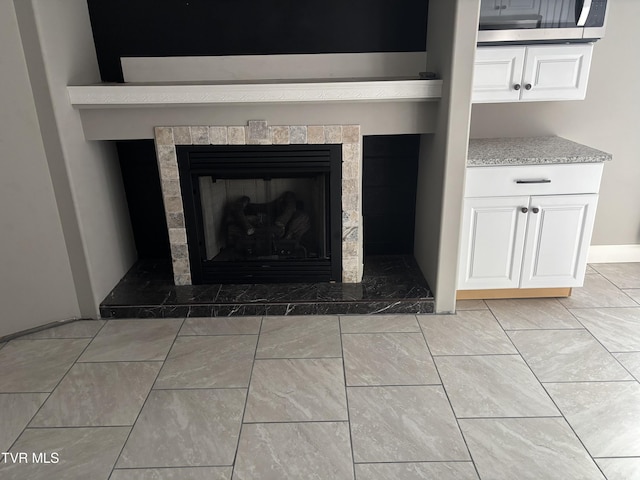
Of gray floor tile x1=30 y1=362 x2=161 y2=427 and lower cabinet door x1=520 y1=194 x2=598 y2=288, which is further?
lower cabinet door x1=520 y1=194 x2=598 y2=288

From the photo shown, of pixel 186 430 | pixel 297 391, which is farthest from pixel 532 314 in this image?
pixel 186 430

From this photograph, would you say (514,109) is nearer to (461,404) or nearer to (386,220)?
(386,220)

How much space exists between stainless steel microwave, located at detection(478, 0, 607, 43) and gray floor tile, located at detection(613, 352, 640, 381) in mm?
1600

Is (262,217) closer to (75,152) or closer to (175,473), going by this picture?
(75,152)

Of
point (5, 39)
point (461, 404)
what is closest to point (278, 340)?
point (461, 404)

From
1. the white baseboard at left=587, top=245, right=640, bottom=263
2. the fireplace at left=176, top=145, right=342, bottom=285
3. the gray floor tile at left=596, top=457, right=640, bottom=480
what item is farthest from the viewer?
the white baseboard at left=587, top=245, right=640, bottom=263

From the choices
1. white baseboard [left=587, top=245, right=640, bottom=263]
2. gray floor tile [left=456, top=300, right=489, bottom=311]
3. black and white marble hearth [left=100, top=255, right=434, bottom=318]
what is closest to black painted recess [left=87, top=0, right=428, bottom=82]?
black and white marble hearth [left=100, top=255, right=434, bottom=318]

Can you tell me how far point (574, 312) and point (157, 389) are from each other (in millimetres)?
2232

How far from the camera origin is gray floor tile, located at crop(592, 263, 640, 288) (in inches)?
120

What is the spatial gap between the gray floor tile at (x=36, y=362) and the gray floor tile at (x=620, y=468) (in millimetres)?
2232

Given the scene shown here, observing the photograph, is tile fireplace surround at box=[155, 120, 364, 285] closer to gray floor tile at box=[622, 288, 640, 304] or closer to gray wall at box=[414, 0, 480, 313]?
gray wall at box=[414, 0, 480, 313]

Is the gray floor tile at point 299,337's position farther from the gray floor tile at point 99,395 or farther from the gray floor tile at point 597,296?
the gray floor tile at point 597,296

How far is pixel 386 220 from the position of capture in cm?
317

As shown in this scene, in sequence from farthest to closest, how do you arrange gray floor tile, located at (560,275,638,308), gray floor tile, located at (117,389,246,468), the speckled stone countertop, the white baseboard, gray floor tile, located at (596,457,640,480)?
the white baseboard → gray floor tile, located at (560,275,638,308) → the speckled stone countertop → gray floor tile, located at (117,389,246,468) → gray floor tile, located at (596,457,640,480)
